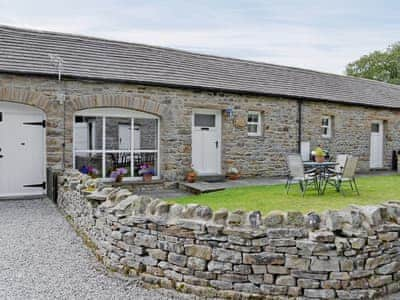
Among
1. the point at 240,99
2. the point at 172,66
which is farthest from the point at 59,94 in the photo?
the point at 240,99

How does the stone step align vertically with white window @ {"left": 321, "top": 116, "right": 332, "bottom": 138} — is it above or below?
below

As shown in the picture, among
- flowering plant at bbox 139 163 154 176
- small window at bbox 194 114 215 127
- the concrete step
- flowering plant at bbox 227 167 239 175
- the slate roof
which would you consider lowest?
the concrete step

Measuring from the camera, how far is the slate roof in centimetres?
1062

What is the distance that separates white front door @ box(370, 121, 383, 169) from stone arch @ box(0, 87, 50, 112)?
15434 mm

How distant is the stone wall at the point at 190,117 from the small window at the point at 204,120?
0.43 meters

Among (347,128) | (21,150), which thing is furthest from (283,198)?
(347,128)

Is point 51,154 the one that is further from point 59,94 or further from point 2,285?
point 2,285

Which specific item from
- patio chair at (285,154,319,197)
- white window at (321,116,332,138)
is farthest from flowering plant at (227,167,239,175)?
white window at (321,116,332,138)

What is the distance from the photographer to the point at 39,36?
11.5 m

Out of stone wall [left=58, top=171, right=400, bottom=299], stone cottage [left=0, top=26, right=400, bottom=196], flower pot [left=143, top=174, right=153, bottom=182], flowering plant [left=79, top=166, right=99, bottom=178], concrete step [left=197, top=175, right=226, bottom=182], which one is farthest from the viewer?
concrete step [left=197, top=175, right=226, bottom=182]

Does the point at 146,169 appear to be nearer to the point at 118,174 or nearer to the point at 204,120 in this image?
the point at 118,174

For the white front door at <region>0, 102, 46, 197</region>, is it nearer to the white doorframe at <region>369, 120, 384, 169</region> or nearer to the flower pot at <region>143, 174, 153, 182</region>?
the flower pot at <region>143, 174, 153, 182</region>

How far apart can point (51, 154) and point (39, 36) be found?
4068mm

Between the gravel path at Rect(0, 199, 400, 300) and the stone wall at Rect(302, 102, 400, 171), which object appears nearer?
the gravel path at Rect(0, 199, 400, 300)
